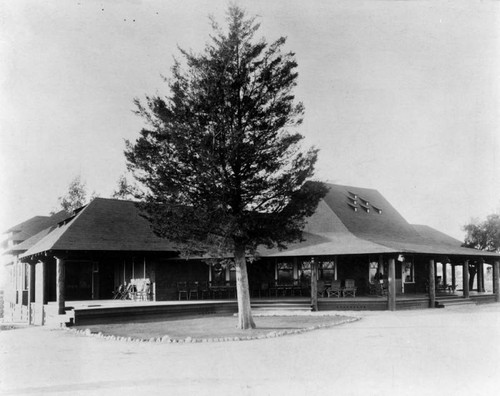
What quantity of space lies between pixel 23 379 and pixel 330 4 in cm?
1010

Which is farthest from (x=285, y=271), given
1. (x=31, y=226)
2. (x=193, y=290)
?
(x=31, y=226)

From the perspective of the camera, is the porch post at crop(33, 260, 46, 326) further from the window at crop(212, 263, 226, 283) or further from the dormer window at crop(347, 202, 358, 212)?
the dormer window at crop(347, 202, 358, 212)

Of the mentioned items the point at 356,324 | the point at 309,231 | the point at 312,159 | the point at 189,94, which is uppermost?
the point at 189,94

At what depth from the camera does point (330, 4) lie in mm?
12227

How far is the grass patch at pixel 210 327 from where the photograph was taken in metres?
16.7

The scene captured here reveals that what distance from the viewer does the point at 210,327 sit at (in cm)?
1891

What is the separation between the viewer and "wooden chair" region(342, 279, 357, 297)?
26.8m

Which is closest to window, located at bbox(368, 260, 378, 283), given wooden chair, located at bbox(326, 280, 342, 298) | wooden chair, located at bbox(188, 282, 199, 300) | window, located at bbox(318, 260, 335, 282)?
window, located at bbox(318, 260, 335, 282)

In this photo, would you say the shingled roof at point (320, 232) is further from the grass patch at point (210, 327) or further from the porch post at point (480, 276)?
the grass patch at point (210, 327)

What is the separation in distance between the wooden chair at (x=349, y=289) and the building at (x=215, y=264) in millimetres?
224

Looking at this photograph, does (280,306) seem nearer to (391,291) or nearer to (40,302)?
(391,291)

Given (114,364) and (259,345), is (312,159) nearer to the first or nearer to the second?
(259,345)

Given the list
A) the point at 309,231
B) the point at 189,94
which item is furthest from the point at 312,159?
the point at 309,231

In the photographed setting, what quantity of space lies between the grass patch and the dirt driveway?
1094mm
